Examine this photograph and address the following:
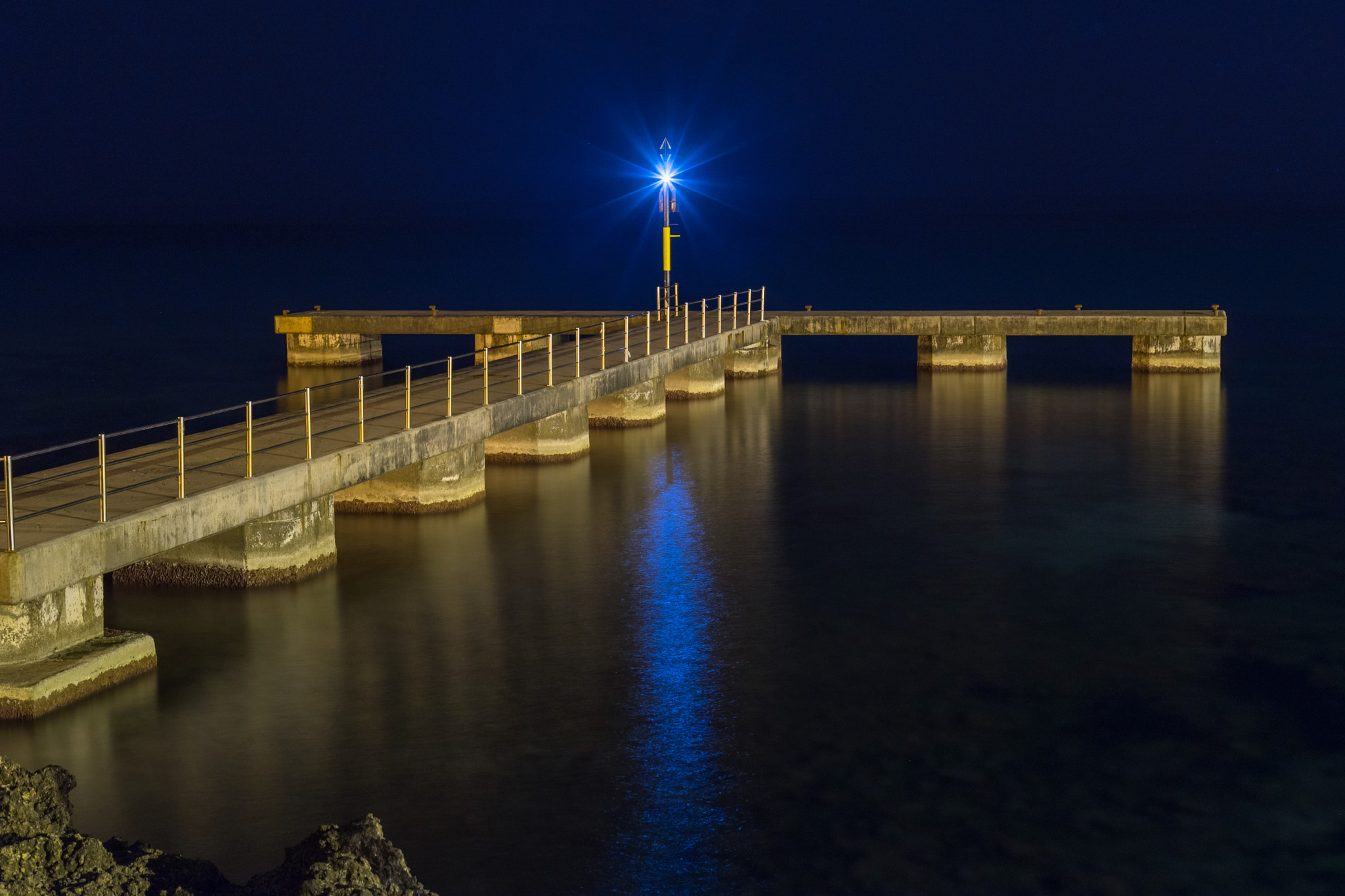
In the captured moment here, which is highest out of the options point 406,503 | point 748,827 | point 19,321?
point 19,321

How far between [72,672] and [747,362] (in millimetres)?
26106

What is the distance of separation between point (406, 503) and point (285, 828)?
10.0 m

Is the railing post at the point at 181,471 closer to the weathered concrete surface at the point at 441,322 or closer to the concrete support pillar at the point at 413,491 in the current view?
the concrete support pillar at the point at 413,491

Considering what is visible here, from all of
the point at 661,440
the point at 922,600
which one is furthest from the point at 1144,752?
the point at 661,440

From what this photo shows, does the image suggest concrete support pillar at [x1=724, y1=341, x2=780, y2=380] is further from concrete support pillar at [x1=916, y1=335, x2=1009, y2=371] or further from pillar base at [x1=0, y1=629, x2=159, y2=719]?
pillar base at [x1=0, y1=629, x2=159, y2=719]

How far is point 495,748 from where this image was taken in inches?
485

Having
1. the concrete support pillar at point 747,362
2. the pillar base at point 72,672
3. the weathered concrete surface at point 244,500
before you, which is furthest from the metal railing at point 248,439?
the concrete support pillar at point 747,362

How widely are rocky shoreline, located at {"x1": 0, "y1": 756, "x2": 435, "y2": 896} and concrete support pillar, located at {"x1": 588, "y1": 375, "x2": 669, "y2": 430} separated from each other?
20094 mm

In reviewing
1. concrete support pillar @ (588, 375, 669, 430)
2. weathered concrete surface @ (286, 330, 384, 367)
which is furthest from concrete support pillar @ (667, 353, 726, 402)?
weathered concrete surface @ (286, 330, 384, 367)

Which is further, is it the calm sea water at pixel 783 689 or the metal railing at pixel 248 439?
the metal railing at pixel 248 439

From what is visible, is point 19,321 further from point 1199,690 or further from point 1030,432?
point 1199,690

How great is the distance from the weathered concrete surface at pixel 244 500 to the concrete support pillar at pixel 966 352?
52.5ft

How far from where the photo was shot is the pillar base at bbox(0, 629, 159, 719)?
1223cm

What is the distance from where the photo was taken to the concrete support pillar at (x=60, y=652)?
12266 millimetres
